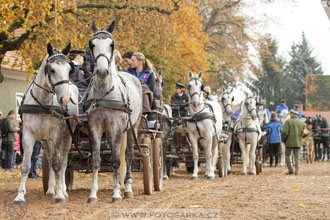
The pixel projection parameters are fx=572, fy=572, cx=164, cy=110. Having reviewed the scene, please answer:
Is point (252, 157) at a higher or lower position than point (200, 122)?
lower

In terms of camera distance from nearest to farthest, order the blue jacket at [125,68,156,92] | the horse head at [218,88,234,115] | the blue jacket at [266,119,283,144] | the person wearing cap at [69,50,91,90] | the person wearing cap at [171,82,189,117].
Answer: the person wearing cap at [69,50,91,90], the blue jacket at [125,68,156,92], the person wearing cap at [171,82,189,117], the horse head at [218,88,234,115], the blue jacket at [266,119,283,144]

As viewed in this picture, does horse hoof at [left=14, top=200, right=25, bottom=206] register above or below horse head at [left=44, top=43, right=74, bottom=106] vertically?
below

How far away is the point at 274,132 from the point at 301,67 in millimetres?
53760

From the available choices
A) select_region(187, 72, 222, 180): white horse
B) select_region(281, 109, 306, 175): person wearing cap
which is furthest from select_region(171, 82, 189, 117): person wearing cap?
select_region(281, 109, 306, 175): person wearing cap

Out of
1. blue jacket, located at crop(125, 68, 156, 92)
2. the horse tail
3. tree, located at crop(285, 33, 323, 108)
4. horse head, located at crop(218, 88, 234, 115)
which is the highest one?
tree, located at crop(285, 33, 323, 108)

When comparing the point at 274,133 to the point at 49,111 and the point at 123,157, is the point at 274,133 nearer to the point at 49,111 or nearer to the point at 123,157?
the point at 123,157

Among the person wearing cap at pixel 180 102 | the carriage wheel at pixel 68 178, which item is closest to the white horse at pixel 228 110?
the person wearing cap at pixel 180 102

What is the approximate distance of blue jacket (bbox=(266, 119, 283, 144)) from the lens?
23.7 m

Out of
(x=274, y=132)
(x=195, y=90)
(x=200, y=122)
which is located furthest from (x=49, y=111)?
(x=274, y=132)

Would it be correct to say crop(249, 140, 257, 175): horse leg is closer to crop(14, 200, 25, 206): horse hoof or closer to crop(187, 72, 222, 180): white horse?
crop(187, 72, 222, 180): white horse

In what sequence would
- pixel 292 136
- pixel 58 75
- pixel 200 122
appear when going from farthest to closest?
pixel 292 136 < pixel 200 122 < pixel 58 75

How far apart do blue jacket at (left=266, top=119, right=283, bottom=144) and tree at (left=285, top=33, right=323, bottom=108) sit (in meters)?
47.2

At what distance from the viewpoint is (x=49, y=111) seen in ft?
28.6

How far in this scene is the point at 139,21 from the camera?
2066 centimetres
